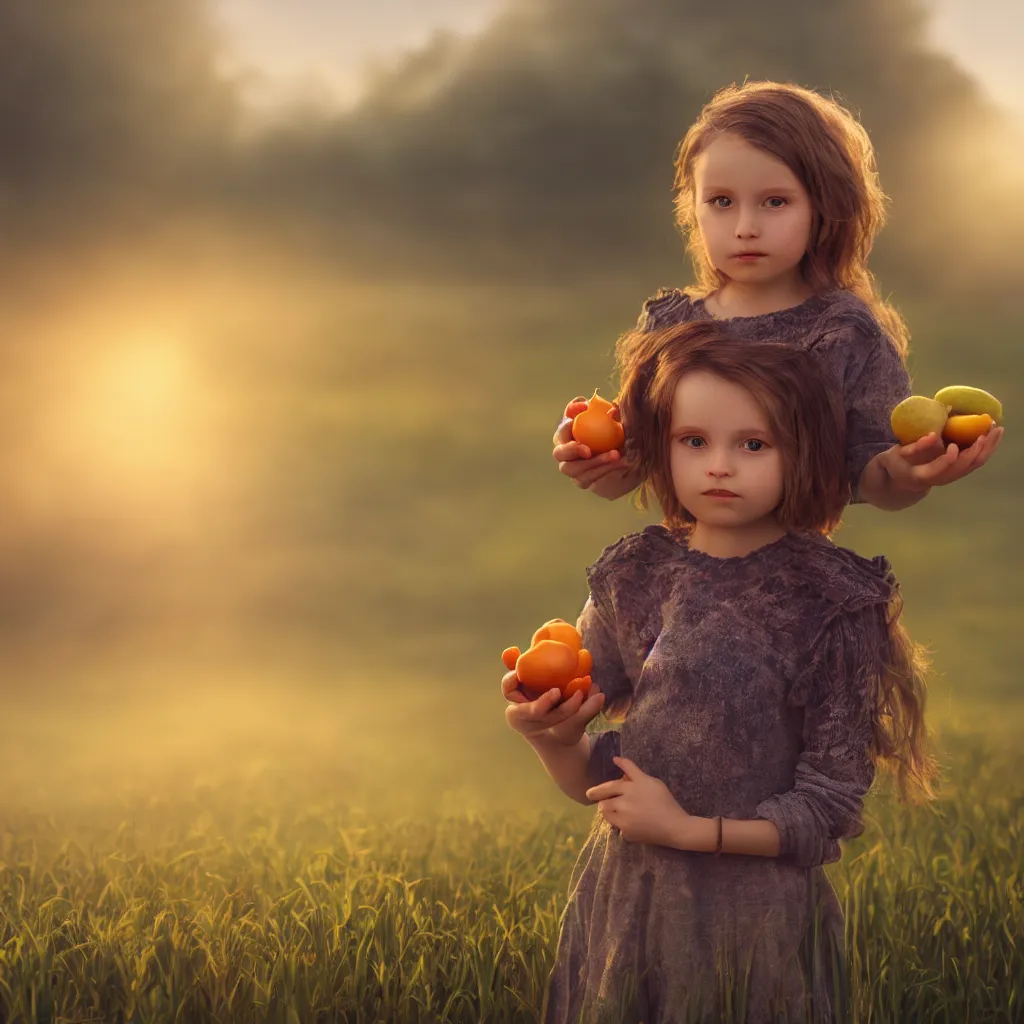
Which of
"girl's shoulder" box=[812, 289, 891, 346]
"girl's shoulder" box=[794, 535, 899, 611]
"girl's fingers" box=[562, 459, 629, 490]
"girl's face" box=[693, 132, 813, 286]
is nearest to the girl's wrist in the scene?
"girl's shoulder" box=[794, 535, 899, 611]

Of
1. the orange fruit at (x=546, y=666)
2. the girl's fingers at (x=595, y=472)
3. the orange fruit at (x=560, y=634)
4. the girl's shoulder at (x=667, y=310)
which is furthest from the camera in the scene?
the girl's shoulder at (x=667, y=310)

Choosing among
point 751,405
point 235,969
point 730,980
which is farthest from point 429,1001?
point 751,405

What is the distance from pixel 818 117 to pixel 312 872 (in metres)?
2.69

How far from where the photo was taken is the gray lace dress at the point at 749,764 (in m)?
3.03

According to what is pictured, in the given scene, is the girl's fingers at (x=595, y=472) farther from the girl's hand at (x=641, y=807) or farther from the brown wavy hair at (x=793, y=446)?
the girl's hand at (x=641, y=807)

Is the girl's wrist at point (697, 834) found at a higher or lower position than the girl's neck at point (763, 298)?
lower

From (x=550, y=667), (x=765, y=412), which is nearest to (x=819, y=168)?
(x=765, y=412)

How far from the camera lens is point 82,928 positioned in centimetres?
414

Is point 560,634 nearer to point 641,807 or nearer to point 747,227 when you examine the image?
point 641,807

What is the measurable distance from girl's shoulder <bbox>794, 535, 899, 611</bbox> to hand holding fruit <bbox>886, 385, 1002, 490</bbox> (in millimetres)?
190

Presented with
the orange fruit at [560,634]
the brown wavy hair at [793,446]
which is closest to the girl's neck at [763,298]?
the brown wavy hair at [793,446]

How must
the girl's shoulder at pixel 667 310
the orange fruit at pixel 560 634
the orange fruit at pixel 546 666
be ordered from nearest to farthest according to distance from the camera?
the orange fruit at pixel 546 666 → the orange fruit at pixel 560 634 → the girl's shoulder at pixel 667 310

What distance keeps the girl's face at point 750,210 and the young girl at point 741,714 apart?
17cm

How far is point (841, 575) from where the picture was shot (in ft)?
10.0
